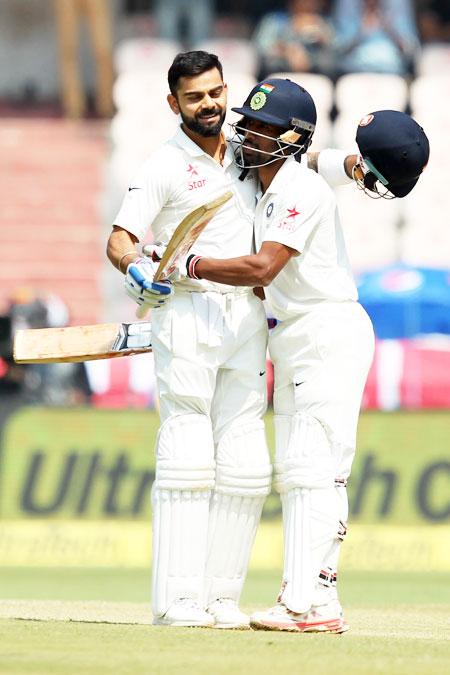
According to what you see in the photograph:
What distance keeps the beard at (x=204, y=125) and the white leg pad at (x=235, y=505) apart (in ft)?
3.55

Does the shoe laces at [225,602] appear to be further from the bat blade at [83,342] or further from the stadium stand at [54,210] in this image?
the stadium stand at [54,210]

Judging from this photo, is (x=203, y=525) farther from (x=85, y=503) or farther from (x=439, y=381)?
(x=439, y=381)

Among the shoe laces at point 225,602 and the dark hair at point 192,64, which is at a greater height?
the dark hair at point 192,64

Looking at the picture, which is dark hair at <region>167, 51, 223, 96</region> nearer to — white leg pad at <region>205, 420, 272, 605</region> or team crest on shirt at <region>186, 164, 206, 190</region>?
team crest on shirt at <region>186, 164, 206, 190</region>

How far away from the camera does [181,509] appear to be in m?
5.46

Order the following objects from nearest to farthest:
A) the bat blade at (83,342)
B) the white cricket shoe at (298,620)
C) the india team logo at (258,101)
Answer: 1. the white cricket shoe at (298,620)
2. the india team logo at (258,101)
3. the bat blade at (83,342)

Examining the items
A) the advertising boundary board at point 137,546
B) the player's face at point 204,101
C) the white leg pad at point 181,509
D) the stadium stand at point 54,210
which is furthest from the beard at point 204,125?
the stadium stand at point 54,210

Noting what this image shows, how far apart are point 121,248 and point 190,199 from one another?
→ 31cm

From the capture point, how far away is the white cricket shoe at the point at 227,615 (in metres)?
5.54

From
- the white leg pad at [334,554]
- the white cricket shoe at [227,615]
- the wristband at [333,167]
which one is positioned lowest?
the white cricket shoe at [227,615]

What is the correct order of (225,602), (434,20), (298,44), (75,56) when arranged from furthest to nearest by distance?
(75,56) < (434,20) < (298,44) < (225,602)

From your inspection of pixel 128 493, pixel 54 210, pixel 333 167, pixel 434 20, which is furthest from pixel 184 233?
pixel 434 20

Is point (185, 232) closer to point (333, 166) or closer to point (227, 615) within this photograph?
point (333, 166)

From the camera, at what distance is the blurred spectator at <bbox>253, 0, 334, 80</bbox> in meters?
16.1
